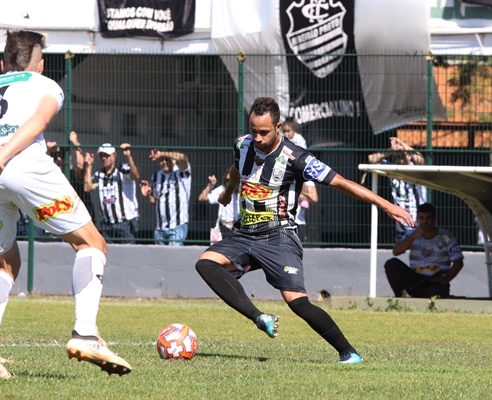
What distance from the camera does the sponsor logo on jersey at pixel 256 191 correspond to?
8.05 m

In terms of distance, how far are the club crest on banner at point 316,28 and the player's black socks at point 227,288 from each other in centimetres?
874

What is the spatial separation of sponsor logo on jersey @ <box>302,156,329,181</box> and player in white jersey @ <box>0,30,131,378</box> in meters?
2.17

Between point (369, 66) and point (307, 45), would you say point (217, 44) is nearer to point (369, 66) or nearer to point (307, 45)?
point (307, 45)

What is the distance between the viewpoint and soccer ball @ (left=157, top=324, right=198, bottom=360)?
7.68 meters

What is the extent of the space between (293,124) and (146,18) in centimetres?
410

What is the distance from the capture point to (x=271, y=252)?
7.94 metres

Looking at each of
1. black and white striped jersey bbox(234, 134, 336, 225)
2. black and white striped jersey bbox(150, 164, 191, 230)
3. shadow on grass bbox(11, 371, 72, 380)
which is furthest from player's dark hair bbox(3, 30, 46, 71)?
black and white striped jersey bbox(150, 164, 191, 230)

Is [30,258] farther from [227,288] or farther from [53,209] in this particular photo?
[53,209]

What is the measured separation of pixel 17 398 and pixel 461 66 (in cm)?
1113

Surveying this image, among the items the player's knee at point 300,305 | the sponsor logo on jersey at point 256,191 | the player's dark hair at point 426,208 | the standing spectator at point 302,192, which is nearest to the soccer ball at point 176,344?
the player's knee at point 300,305

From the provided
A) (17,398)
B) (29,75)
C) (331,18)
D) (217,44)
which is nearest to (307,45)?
(331,18)

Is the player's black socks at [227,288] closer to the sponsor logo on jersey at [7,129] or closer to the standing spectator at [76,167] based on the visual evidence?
the sponsor logo on jersey at [7,129]

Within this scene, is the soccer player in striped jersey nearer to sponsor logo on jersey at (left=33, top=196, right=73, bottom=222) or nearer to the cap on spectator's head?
sponsor logo on jersey at (left=33, top=196, right=73, bottom=222)

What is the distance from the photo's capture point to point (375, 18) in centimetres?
1625
